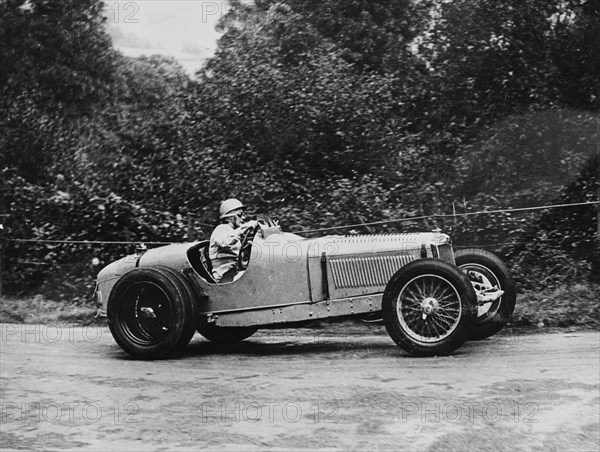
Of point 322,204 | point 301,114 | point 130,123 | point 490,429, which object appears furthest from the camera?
point 130,123

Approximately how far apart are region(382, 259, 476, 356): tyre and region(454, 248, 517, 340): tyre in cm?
68

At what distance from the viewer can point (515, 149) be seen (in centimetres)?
981

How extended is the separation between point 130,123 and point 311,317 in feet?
18.9

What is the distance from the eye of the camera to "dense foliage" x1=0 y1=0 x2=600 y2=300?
9555 millimetres

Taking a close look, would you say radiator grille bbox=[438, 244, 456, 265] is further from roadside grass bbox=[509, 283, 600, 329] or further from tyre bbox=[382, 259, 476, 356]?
roadside grass bbox=[509, 283, 600, 329]

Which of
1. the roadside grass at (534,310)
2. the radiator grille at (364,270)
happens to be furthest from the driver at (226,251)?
the roadside grass at (534,310)

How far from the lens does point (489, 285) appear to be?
21.8 ft

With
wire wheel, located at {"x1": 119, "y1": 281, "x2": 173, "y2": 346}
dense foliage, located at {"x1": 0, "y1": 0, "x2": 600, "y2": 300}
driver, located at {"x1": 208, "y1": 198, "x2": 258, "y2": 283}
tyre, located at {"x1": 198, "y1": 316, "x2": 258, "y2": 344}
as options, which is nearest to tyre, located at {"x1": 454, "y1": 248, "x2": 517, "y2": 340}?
driver, located at {"x1": 208, "y1": 198, "x2": 258, "y2": 283}

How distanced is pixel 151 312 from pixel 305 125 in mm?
4532

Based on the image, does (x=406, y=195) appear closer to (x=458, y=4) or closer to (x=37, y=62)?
(x=458, y=4)

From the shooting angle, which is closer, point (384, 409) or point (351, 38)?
point (384, 409)

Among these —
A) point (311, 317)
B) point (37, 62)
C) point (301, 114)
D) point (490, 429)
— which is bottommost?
point (490, 429)

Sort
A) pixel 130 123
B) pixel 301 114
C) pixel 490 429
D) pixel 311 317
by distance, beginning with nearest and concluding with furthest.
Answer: pixel 490 429, pixel 311 317, pixel 301 114, pixel 130 123

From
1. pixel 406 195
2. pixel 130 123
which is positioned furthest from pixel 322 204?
pixel 130 123
